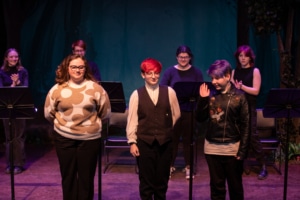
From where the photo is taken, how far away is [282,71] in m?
7.93

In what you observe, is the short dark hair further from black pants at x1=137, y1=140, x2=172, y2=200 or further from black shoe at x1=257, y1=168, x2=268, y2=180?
black shoe at x1=257, y1=168, x2=268, y2=180

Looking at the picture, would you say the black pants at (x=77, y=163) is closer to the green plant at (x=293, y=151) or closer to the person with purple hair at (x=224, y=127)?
the person with purple hair at (x=224, y=127)

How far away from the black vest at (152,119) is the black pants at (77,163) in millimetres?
484

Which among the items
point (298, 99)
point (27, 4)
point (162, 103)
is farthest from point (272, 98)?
point (27, 4)

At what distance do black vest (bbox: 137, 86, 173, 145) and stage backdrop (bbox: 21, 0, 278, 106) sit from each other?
475 cm

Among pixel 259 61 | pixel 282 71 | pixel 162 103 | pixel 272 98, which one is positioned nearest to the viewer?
pixel 162 103

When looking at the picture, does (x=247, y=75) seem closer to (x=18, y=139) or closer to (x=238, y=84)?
(x=238, y=84)

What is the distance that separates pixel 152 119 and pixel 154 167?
20.2 inches

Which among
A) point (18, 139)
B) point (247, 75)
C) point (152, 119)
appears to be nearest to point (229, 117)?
point (152, 119)

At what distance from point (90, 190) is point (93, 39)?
17.1ft

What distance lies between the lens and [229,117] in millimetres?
4652

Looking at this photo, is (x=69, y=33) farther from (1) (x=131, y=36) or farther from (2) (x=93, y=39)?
(1) (x=131, y=36)

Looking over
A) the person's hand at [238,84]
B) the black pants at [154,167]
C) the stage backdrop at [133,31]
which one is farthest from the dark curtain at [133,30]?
A: the black pants at [154,167]

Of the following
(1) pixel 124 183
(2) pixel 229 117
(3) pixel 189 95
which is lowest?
(1) pixel 124 183
